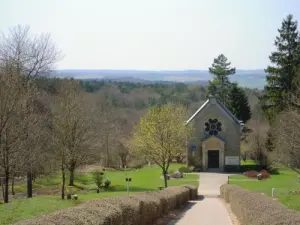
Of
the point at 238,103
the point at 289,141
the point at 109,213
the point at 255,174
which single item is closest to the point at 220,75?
the point at 238,103

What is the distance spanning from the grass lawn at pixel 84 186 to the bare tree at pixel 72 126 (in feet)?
9.66

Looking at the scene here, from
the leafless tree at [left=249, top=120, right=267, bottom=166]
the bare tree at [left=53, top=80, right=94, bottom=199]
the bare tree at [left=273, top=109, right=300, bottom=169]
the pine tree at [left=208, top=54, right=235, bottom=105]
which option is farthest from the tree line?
the pine tree at [left=208, top=54, right=235, bottom=105]

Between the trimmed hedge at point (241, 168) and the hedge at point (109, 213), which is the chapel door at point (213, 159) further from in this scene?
the hedge at point (109, 213)

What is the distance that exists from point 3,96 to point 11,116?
1.23m

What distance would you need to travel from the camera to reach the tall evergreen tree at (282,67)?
193 ft

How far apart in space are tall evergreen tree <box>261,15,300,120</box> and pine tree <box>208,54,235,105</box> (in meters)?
20.3

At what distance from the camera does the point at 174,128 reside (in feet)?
128

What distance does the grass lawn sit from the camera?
663 inches

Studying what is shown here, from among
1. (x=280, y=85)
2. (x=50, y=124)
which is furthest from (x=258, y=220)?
(x=280, y=85)

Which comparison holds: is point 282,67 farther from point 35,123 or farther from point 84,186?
point 35,123

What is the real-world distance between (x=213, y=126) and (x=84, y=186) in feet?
75.4

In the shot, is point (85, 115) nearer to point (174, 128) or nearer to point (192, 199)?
point (174, 128)

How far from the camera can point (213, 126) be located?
57.9 m

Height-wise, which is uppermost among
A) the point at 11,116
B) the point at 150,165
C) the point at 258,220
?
the point at 11,116
